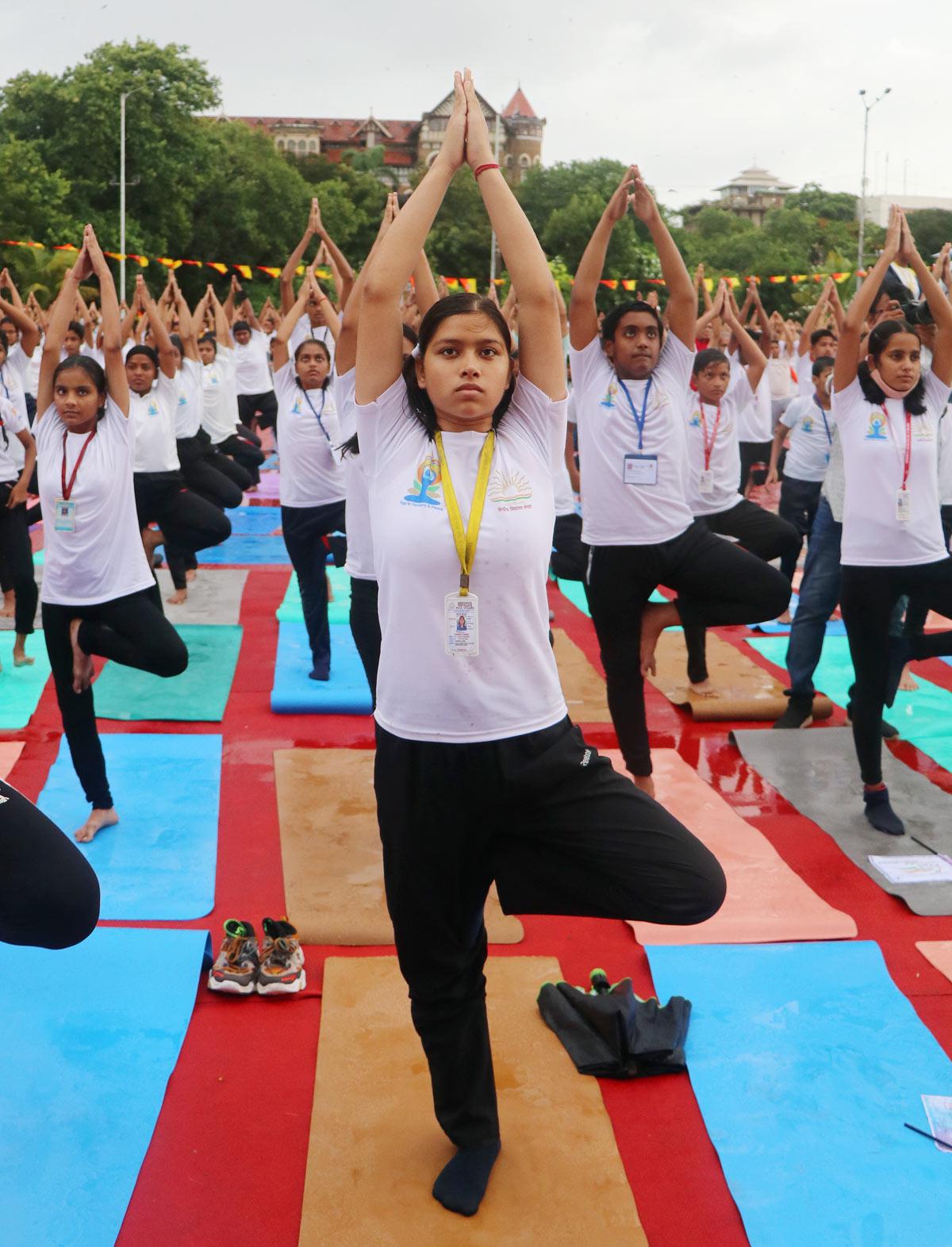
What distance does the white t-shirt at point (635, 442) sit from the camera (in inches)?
203

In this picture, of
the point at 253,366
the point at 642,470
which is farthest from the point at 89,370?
the point at 253,366

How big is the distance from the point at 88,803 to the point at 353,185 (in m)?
61.3

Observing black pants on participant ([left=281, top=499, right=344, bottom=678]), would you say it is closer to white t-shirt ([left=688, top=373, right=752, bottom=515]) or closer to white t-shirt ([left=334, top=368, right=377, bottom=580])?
white t-shirt ([left=334, top=368, right=377, bottom=580])

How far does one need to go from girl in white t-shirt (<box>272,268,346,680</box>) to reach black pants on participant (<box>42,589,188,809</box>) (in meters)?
2.34

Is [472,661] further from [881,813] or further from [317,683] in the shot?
[317,683]

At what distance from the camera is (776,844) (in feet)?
17.2

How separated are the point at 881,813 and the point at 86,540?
357 cm

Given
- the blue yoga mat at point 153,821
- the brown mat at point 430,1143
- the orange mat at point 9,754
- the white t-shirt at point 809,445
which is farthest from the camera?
the white t-shirt at point 809,445

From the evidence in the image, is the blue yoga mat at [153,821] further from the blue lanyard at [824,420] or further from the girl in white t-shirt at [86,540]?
the blue lanyard at [824,420]

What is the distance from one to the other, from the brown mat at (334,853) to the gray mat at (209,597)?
2.99 metres

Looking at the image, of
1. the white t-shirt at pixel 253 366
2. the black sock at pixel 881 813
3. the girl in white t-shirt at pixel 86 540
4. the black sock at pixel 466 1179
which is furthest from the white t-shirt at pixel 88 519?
the white t-shirt at pixel 253 366

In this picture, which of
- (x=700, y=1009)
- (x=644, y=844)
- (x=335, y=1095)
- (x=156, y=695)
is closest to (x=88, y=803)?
(x=156, y=695)

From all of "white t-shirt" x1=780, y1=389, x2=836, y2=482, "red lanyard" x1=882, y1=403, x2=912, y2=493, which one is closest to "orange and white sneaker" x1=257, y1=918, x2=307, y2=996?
"red lanyard" x1=882, y1=403, x2=912, y2=493

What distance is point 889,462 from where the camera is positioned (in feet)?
16.6
